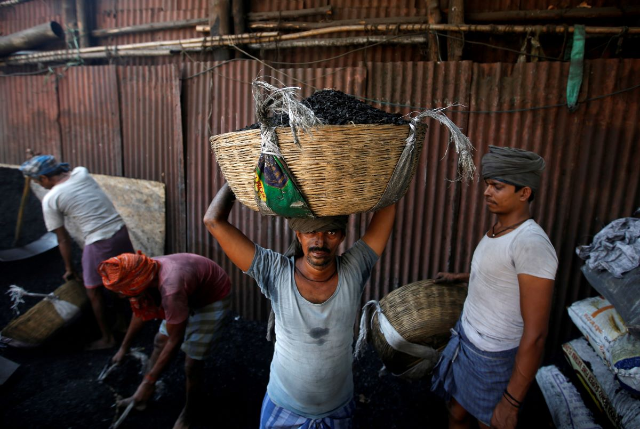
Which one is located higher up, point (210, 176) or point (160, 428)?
point (210, 176)

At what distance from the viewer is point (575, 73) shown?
9.78 feet

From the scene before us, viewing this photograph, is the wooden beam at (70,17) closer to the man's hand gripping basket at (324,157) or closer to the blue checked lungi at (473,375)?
the man's hand gripping basket at (324,157)

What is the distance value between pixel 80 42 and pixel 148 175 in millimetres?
2611

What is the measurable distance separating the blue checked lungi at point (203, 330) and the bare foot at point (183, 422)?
1.39ft

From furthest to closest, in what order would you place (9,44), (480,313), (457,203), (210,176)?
(9,44) < (210,176) < (457,203) < (480,313)

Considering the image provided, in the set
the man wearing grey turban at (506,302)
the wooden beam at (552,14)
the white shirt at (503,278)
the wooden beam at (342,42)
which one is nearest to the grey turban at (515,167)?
the man wearing grey turban at (506,302)

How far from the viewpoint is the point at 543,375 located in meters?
2.92

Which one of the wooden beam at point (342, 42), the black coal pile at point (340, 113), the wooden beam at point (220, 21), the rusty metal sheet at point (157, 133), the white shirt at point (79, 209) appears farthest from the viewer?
the rusty metal sheet at point (157, 133)

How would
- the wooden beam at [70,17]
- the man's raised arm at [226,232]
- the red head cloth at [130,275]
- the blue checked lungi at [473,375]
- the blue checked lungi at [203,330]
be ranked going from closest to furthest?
the man's raised arm at [226,232] < the blue checked lungi at [473,375] < the red head cloth at [130,275] < the blue checked lungi at [203,330] < the wooden beam at [70,17]

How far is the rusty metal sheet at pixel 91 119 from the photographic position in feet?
16.5

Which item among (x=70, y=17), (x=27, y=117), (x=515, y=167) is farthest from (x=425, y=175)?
(x=27, y=117)

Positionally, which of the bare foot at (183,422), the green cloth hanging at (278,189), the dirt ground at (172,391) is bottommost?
the dirt ground at (172,391)

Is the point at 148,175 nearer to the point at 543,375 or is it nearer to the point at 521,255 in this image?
the point at 521,255

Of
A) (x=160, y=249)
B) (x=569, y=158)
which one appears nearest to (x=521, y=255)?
(x=569, y=158)
